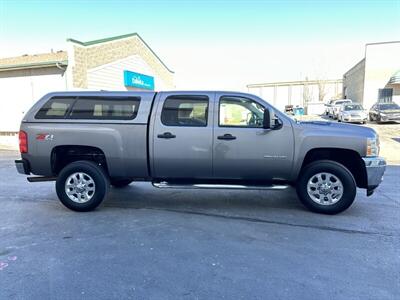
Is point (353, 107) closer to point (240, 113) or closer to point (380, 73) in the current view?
point (380, 73)

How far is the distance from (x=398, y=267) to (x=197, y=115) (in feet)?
11.0

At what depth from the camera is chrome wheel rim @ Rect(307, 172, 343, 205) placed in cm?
500

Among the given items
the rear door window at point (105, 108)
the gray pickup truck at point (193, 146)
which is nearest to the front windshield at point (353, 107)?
the gray pickup truck at point (193, 146)

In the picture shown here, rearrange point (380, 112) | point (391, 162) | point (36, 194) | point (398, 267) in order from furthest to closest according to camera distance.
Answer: point (380, 112) → point (391, 162) → point (36, 194) → point (398, 267)

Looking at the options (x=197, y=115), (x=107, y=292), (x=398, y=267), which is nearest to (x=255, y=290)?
(x=107, y=292)

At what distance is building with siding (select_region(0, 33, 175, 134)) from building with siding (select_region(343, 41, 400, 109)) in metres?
24.1

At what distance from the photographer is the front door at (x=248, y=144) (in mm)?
5020

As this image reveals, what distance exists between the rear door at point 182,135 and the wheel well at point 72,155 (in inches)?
39.5

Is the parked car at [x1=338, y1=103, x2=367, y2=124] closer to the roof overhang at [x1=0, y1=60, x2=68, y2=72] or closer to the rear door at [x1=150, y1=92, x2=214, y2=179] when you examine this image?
the roof overhang at [x1=0, y1=60, x2=68, y2=72]

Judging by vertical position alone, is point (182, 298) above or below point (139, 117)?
below

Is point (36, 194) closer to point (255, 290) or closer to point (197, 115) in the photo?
point (197, 115)

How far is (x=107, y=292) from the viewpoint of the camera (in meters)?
2.97

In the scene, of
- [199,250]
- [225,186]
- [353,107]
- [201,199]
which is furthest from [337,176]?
[353,107]

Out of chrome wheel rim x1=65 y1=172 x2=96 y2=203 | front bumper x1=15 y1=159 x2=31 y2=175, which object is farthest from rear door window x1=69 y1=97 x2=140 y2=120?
front bumper x1=15 y1=159 x2=31 y2=175
